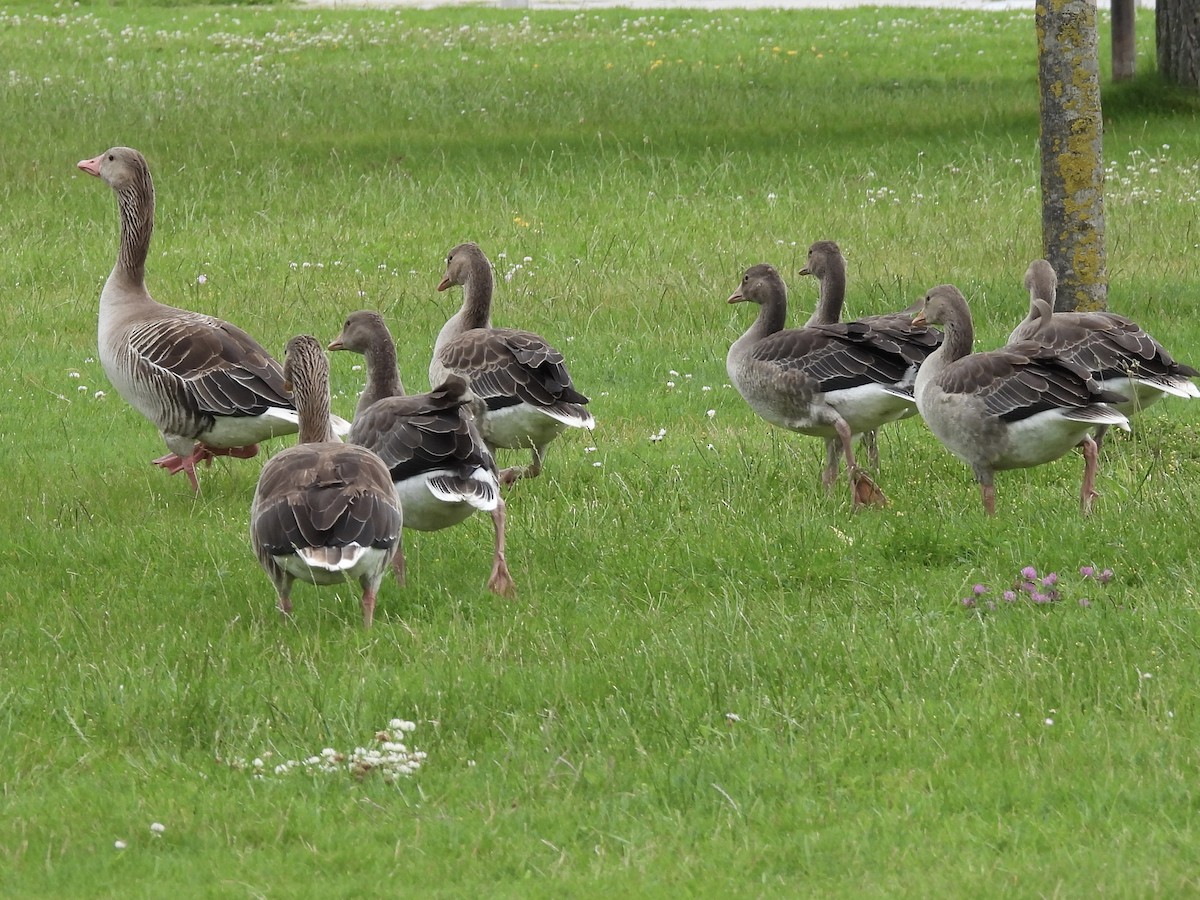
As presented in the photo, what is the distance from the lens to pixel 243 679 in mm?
6441

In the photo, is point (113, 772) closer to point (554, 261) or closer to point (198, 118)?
point (554, 261)

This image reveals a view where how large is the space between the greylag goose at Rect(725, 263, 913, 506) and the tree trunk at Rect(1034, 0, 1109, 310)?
6.65 ft

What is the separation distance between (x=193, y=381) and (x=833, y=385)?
3910mm

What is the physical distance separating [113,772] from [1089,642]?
12.7ft

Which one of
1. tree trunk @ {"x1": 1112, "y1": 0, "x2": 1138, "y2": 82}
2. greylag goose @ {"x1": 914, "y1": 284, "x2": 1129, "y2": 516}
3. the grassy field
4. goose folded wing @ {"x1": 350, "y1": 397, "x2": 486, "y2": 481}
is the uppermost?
tree trunk @ {"x1": 1112, "y1": 0, "x2": 1138, "y2": 82}

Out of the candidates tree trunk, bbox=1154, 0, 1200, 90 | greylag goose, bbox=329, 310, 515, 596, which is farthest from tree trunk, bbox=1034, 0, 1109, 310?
tree trunk, bbox=1154, 0, 1200, 90

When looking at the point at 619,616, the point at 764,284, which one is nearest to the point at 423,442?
the point at 619,616

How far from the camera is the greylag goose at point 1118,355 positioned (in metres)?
8.66

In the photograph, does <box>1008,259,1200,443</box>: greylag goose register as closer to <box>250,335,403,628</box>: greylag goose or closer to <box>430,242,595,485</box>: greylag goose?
<box>430,242,595,485</box>: greylag goose

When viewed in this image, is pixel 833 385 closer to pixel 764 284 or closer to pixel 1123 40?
pixel 764 284

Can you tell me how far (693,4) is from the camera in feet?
123

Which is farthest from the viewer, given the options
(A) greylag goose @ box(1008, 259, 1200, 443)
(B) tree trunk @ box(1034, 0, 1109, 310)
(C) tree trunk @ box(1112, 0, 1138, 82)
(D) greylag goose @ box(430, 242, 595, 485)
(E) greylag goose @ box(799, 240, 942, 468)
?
(C) tree trunk @ box(1112, 0, 1138, 82)

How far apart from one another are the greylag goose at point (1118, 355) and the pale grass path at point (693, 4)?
27.2 metres

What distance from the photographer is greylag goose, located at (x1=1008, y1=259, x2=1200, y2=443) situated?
866 centimetres
